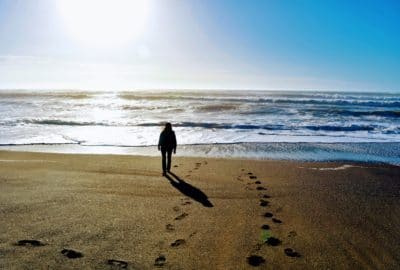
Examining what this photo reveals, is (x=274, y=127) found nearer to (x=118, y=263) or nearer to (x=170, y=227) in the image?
(x=170, y=227)

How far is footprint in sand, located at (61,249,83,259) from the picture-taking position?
4.56m

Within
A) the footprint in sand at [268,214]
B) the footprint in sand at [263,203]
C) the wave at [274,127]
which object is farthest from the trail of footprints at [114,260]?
the wave at [274,127]

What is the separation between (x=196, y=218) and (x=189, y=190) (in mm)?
1964

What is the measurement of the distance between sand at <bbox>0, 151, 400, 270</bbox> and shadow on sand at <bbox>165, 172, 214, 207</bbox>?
0.8 inches

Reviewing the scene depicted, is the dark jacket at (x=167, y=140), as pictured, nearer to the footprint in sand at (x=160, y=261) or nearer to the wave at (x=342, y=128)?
the footprint in sand at (x=160, y=261)

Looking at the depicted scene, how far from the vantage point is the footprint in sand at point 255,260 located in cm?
462

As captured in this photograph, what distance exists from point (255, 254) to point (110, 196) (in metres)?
3.51

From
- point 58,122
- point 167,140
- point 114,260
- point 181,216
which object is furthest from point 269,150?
point 58,122

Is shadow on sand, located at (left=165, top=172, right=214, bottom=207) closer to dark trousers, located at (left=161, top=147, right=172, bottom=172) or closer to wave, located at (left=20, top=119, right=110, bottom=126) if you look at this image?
Answer: dark trousers, located at (left=161, top=147, right=172, bottom=172)

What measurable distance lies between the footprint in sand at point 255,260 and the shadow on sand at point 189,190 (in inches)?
92.8

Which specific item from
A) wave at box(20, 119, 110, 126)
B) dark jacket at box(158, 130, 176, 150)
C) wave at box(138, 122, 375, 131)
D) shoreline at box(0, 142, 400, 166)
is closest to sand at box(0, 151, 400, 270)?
dark jacket at box(158, 130, 176, 150)

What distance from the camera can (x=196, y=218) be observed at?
6207 mm

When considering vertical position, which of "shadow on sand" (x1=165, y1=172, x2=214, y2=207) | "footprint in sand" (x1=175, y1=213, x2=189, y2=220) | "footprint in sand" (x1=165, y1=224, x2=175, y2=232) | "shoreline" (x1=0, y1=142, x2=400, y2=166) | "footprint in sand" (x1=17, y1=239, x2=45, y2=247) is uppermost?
"footprint in sand" (x1=17, y1=239, x2=45, y2=247)

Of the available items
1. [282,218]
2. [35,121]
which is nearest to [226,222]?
[282,218]
